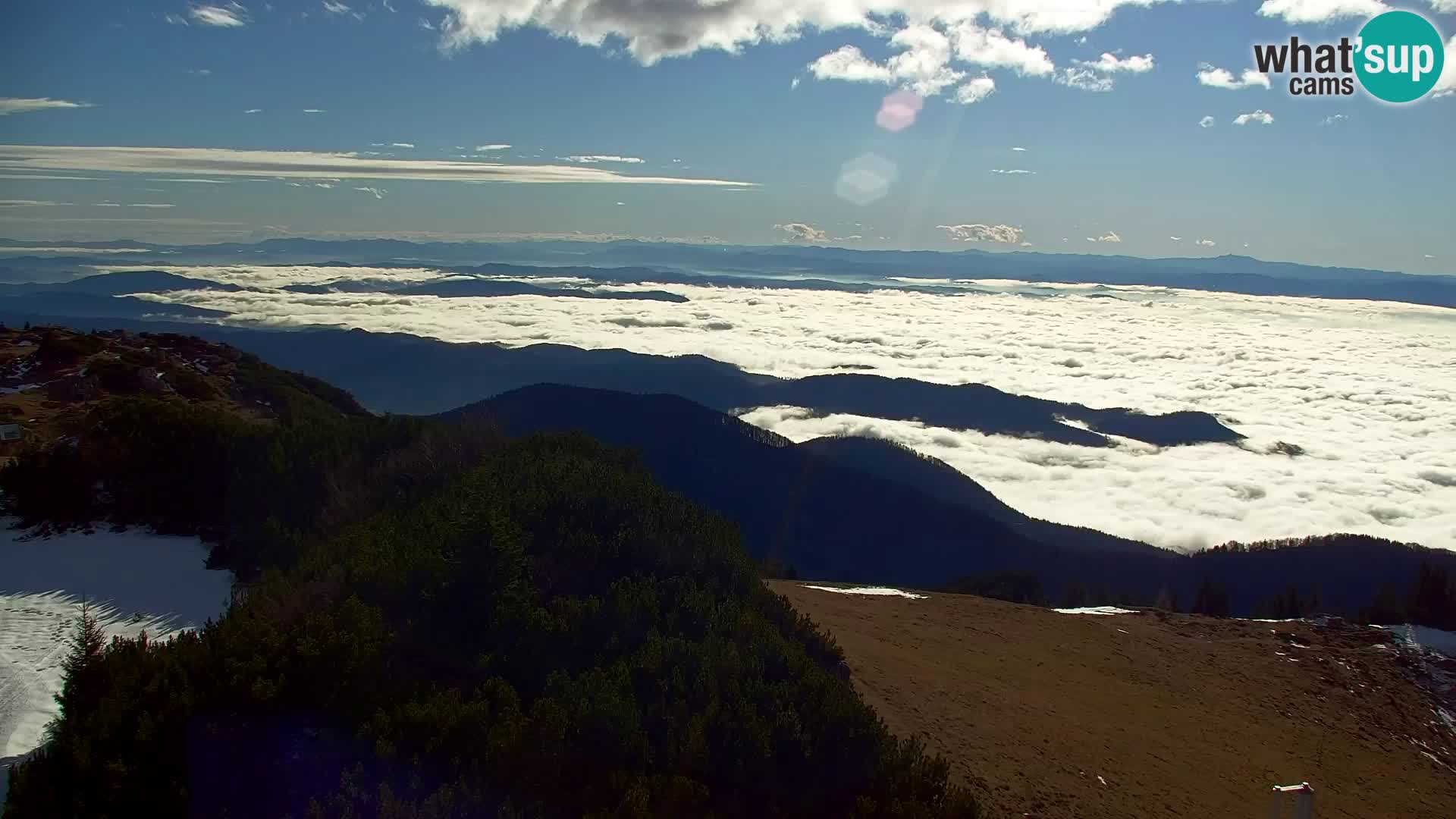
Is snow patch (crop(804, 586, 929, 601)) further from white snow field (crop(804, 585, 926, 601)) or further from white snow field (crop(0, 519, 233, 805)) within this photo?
white snow field (crop(0, 519, 233, 805))

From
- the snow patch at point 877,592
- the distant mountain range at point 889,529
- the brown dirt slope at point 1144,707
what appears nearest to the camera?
the brown dirt slope at point 1144,707

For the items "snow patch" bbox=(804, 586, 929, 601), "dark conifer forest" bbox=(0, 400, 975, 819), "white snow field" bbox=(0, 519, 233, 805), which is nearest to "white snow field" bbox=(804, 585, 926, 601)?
"snow patch" bbox=(804, 586, 929, 601)

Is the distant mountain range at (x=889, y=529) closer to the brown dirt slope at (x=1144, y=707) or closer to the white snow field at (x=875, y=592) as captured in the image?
the white snow field at (x=875, y=592)

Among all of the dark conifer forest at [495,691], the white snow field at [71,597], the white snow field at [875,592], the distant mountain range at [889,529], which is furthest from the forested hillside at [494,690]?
the distant mountain range at [889,529]

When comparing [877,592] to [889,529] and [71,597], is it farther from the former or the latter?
[889,529]

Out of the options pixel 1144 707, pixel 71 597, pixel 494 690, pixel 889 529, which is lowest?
pixel 889 529

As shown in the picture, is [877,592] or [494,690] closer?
[494,690]

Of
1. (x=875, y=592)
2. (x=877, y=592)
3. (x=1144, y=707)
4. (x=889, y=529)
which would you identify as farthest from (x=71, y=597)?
(x=889, y=529)
